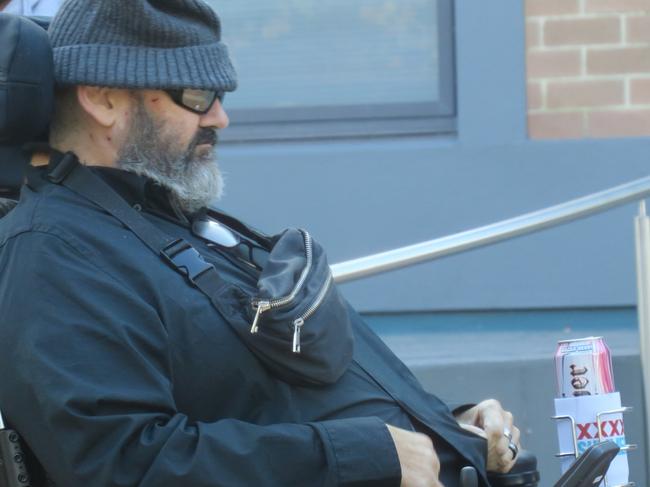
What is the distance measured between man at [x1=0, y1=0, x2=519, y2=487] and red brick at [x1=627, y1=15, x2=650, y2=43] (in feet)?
7.66

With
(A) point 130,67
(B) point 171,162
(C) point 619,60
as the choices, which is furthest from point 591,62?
(A) point 130,67

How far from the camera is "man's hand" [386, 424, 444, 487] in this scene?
7.58ft

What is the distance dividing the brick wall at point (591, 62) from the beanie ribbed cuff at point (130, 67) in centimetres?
243

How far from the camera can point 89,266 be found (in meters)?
2.29

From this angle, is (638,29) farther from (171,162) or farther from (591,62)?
(171,162)

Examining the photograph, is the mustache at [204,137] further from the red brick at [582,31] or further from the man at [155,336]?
the red brick at [582,31]

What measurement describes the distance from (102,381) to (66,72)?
0.68m

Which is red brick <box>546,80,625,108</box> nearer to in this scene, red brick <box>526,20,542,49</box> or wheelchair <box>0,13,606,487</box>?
red brick <box>526,20,542,49</box>

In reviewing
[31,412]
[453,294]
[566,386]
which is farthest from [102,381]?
[453,294]

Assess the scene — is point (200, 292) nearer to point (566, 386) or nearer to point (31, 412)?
point (31, 412)

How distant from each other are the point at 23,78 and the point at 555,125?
2726 mm

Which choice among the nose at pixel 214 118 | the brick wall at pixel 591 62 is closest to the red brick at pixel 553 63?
the brick wall at pixel 591 62

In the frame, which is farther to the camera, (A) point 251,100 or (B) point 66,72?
(A) point 251,100

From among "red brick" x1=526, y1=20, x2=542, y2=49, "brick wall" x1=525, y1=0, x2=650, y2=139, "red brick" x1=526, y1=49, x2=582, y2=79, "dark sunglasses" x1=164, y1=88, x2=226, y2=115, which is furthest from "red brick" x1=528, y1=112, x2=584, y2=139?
"dark sunglasses" x1=164, y1=88, x2=226, y2=115
